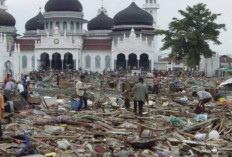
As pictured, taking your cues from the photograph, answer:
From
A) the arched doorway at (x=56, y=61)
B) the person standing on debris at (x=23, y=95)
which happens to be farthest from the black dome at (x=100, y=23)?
the person standing on debris at (x=23, y=95)

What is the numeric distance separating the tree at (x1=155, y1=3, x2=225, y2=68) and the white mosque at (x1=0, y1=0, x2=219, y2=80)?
49.3 feet

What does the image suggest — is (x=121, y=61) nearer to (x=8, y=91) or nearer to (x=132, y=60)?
(x=132, y=60)

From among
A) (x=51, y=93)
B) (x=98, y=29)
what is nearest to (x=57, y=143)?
(x=51, y=93)

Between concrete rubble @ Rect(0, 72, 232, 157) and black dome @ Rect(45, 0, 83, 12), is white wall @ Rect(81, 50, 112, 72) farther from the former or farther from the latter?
concrete rubble @ Rect(0, 72, 232, 157)

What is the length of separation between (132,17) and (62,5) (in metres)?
8.96

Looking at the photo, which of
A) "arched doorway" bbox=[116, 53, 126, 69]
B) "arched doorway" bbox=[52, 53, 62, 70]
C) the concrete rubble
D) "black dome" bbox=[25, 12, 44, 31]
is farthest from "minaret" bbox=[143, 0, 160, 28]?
the concrete rubble

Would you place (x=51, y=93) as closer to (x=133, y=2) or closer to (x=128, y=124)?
(x=128, y=124)

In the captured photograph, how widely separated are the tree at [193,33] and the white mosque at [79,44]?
1502cm

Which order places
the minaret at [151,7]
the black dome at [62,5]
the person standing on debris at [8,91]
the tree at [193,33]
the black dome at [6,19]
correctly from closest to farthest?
the person standing on debris at [8,91], the tree at [193,33], the black dome at [62,5], the black dome at [6,19], the minaret at [151,7]

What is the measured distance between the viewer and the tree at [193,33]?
5250 centimetres

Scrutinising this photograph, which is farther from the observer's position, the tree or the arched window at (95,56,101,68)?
the arched window at (95,56,101,68)

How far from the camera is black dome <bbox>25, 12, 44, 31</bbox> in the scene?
77.1 meters

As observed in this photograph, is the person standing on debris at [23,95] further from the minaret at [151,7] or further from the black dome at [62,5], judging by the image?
the minaret at [151,7]

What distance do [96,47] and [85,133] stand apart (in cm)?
5698
